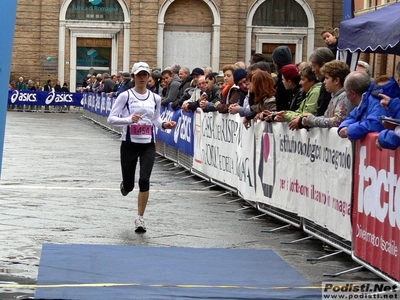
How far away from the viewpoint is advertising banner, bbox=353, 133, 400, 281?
302 inches

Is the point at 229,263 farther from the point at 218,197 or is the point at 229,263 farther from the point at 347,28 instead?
the point at 218,197

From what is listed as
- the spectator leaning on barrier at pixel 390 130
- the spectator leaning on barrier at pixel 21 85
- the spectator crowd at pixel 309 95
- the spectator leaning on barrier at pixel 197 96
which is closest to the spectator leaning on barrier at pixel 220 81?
the spectator crowd at pixel 309 95

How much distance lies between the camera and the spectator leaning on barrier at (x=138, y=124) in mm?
11023

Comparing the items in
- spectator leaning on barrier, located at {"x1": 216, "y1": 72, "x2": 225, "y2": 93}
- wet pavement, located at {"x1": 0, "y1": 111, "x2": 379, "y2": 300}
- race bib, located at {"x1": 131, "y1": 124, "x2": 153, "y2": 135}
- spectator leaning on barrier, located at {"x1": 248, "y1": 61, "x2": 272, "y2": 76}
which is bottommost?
wet pavement, located at {"x1": 0, "y1": 111, "x2": 379, "y2": 300}

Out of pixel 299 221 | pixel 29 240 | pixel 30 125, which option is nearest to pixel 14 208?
pixel 29 240

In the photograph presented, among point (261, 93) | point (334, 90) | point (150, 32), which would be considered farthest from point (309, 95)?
point (150, 32)

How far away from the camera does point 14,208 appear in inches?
476

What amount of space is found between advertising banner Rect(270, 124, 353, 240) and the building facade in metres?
40.8

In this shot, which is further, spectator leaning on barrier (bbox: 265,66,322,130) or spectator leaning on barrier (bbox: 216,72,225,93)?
spectator leaning on barrier (bbox: 216,72,225,93)

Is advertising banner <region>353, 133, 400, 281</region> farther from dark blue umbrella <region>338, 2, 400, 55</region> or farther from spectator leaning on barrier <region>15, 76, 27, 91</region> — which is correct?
spectator leaning on barrier <region>15, 76, 27, 91</region>

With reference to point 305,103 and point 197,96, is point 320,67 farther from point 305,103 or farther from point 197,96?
point 197,96

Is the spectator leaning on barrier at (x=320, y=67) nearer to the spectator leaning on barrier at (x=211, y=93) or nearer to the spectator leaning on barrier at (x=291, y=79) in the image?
the spectator leaning on barrier at (x=291, y=79)

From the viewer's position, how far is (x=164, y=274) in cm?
823

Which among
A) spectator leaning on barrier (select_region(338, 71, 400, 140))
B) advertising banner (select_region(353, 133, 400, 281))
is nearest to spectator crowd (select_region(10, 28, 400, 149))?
spectator leaning on barrier (select_region(338, 71, 400, 140))
